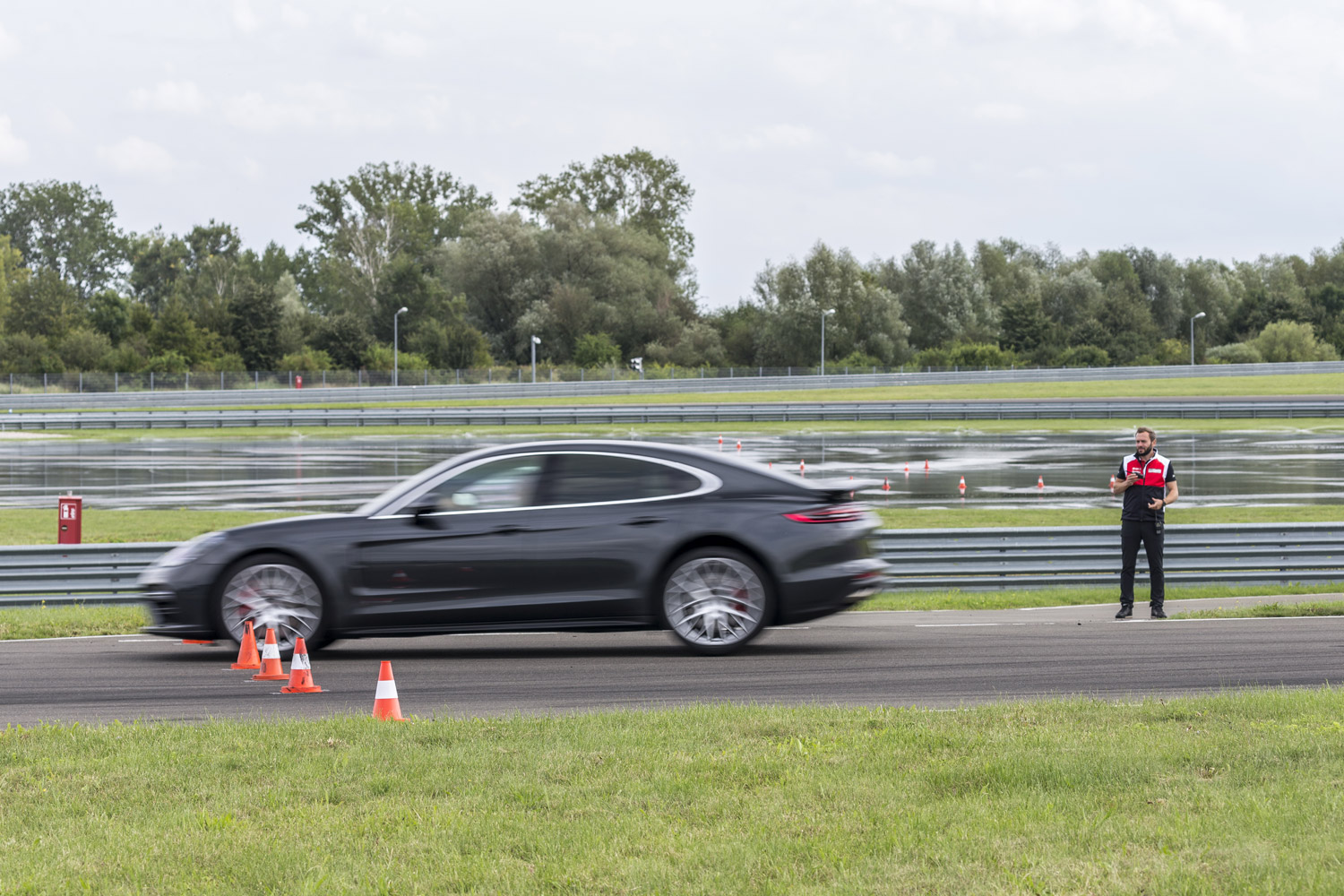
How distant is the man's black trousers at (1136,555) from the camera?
1139 centimetres

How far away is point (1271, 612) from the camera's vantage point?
1143 centimetres

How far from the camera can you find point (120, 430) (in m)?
52.7

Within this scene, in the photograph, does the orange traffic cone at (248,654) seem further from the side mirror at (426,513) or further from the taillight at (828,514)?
the taillight at (828,514)

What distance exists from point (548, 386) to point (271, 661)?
62.0 meters

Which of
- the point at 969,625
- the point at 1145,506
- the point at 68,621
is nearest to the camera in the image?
the point at 969,625

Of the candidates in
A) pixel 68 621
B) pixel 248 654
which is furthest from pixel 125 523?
pixel 248 654

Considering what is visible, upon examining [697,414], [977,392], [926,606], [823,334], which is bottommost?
[926,606]

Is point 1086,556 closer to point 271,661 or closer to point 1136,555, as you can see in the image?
point 1136,555

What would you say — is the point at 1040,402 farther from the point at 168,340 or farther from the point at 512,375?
the point at 168,340

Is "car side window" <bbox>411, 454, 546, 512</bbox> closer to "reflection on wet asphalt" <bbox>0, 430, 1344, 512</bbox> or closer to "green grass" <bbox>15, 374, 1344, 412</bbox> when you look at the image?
"reflection on wet asphalt" <bbox>0, 430, 1344, 512</bbox>

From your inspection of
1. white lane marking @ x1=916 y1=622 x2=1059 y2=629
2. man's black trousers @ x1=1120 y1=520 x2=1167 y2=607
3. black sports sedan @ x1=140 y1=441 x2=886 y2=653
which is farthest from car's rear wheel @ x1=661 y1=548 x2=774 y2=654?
man's black trousers @ x1=1120 y1=520 x2=1167 y2=607

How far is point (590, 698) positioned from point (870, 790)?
2917 mm

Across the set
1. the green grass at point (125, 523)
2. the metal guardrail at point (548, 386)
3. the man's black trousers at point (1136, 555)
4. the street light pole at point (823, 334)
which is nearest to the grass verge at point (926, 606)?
the man's black trousers at point (1136, 555)

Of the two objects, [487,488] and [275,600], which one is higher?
[487,488]
